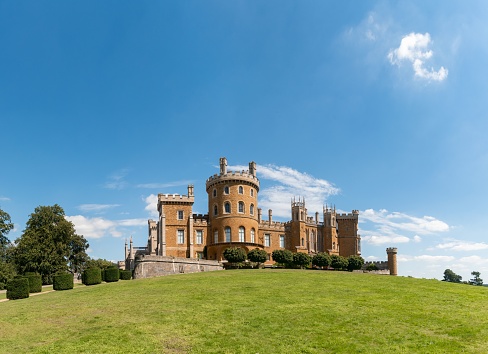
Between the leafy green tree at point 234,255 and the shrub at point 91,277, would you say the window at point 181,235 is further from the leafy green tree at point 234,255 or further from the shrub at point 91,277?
the shrub at point 91,277

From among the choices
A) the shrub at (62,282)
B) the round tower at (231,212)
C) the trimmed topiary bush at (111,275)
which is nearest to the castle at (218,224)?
the round tower at (231,212)

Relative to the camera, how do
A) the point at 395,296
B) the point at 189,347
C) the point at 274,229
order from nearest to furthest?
the point at 189,347 → the point at 395,296 → the point at 274,229

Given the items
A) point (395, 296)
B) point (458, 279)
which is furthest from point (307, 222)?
point (458, 279)

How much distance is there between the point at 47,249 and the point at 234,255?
76.7ft

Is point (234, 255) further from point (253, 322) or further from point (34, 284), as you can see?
point (253, 322)

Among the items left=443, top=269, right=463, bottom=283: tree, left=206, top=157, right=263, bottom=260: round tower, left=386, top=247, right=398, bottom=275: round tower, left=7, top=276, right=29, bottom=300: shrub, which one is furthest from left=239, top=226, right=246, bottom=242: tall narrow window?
left=443, top=269, right=463, bottom=283: tree

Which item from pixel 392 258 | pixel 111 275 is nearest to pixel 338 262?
pixel 392 258

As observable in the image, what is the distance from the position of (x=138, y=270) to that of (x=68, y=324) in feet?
81.9

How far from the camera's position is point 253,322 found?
17562mm

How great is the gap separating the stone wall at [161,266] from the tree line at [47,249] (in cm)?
1126

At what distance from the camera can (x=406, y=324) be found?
17375mm

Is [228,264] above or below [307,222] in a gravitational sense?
below

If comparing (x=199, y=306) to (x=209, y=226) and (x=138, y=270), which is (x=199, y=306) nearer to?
(x=138, y=270)

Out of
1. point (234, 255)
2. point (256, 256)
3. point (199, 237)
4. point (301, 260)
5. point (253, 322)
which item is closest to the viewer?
point (253, 322)
